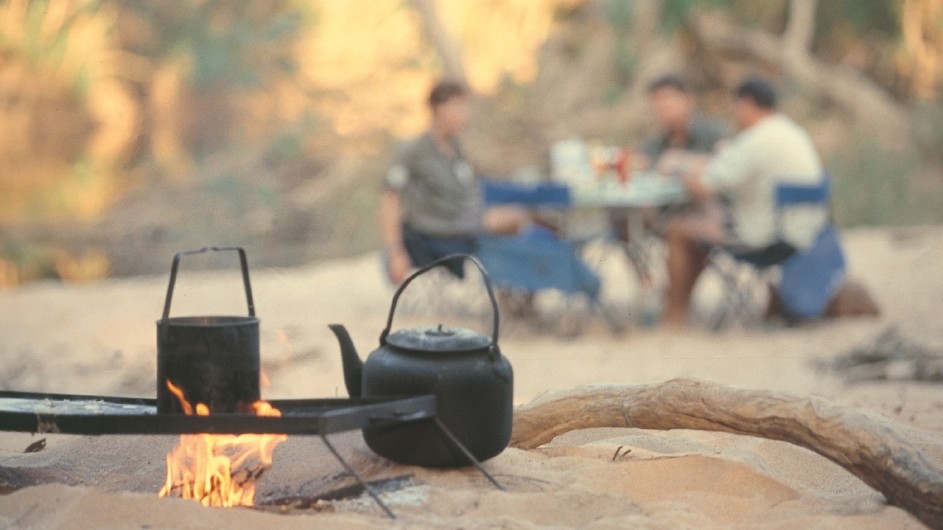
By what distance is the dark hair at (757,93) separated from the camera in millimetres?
6922

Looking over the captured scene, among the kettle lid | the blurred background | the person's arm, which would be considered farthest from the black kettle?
the blurred background

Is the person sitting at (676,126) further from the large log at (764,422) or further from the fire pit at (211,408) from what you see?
the fire pit at (211,408)

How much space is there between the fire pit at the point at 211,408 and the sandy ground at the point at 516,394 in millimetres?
172

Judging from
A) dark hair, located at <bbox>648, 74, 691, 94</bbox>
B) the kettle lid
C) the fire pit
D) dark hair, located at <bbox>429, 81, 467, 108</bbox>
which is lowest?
the fire pit

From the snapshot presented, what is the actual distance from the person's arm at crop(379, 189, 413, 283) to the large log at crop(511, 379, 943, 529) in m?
3.48

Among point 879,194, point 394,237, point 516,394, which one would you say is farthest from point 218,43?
point 516,394

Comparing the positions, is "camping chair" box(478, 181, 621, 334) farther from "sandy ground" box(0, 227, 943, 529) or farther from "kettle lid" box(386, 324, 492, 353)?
"kettle lid" box(386, 324, 492, 353)

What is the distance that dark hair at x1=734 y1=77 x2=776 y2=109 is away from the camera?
273 inches

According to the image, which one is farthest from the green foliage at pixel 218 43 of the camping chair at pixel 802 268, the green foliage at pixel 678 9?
the camping chair at pixel 802 268

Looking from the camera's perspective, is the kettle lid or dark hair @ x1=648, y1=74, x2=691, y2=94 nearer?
the kettle lid

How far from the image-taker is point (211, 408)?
3.02 m

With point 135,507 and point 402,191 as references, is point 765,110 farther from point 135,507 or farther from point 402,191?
point 135,507

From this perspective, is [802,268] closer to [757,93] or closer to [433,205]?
[757,93]

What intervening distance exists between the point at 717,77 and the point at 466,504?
1412 cm
